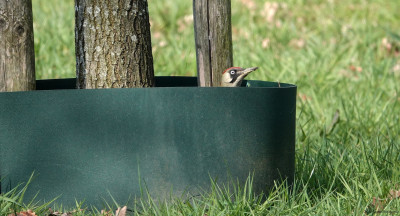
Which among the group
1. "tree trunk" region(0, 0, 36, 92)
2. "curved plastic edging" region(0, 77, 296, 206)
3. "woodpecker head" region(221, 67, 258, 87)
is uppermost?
"tree trunk" region(0, 0, 36, 92)

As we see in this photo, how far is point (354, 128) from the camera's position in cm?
424

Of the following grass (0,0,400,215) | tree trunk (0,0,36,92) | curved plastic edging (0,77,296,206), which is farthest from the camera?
tree trunk (0,0,36,92)

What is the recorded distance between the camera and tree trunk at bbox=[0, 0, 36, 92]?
2.80 m

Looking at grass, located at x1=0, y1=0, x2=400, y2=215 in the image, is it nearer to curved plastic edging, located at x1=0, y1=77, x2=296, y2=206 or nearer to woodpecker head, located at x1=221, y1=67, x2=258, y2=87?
curved plastic edging, located at x1=0, y1=77, x2=296, y2=206

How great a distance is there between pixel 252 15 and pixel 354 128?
302 centimetres

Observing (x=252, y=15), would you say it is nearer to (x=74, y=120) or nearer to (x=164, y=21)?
(x=164, y=21)

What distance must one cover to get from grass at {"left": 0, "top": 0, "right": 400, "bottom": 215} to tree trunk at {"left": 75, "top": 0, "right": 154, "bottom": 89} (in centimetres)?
61

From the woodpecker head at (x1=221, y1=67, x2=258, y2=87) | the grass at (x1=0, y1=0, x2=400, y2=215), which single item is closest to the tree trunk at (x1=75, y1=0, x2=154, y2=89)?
the woodpecker head at (x1=221, y1=67, x2=258, y2=87)

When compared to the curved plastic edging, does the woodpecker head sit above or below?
above

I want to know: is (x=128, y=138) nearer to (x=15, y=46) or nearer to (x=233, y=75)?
(x=233, y=75)

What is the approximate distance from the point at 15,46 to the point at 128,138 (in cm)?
76

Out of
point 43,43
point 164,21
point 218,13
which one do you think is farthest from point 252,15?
point 218,13

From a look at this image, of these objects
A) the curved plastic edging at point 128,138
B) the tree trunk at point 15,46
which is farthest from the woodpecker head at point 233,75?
the tree trunk at point 15,46

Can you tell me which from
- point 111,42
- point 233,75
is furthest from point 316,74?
point 111,42
